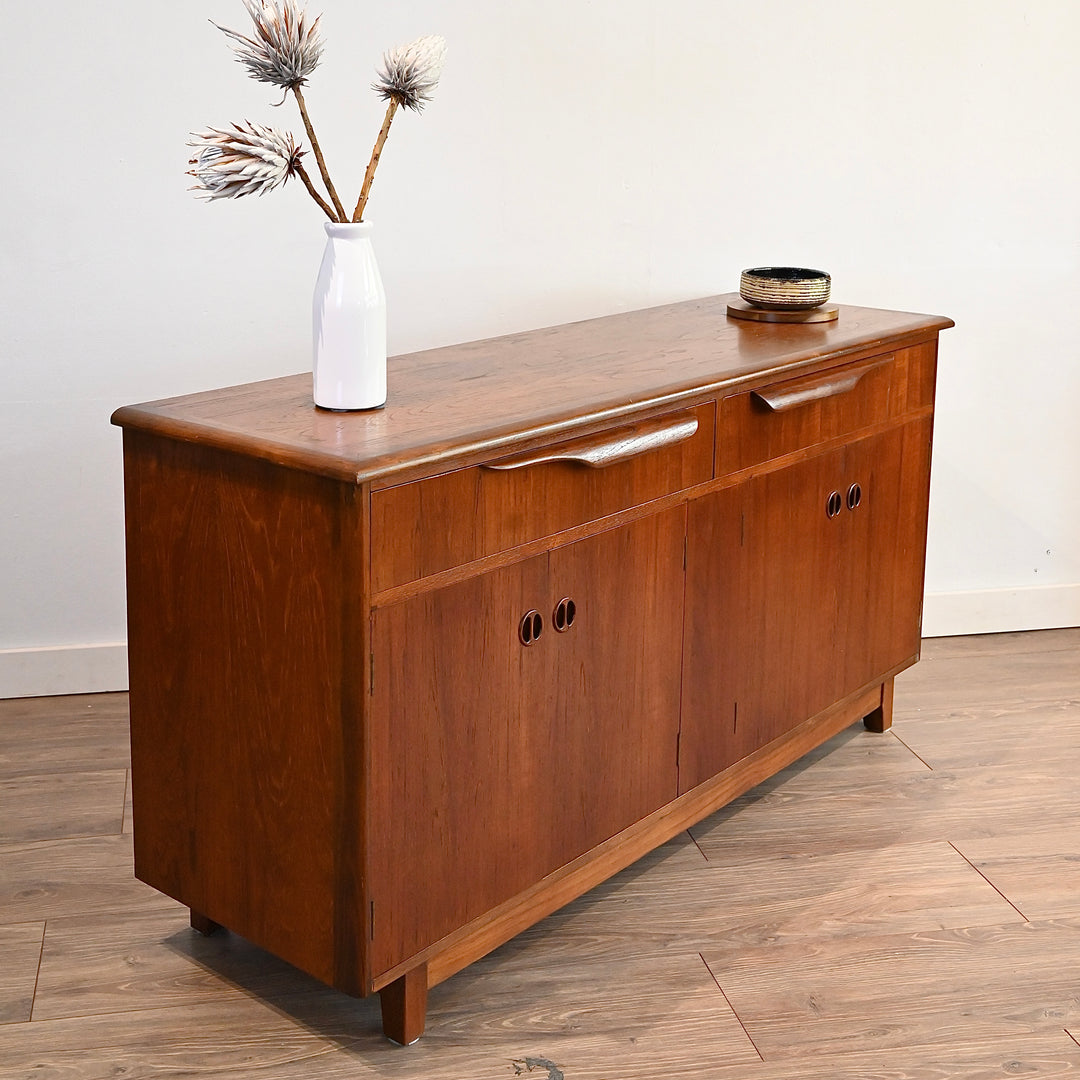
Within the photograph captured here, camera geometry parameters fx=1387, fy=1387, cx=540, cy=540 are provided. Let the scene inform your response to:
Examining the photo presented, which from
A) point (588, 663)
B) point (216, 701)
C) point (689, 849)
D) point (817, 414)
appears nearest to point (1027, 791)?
point (689, 849)

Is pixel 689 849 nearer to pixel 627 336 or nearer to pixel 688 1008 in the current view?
pixel 688 1008

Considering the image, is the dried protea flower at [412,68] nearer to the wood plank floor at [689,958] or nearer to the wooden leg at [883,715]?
the wood plank floor at [689,958]

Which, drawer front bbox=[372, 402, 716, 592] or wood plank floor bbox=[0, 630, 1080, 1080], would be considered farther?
wood plank floor bbox=[0, 630, 1080, 1080]

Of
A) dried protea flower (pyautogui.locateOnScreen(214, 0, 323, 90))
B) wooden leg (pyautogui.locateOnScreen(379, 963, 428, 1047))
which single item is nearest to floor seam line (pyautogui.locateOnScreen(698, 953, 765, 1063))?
wooden leg (pyautogui.locateOnScreen(379, 963, 428, 1047))

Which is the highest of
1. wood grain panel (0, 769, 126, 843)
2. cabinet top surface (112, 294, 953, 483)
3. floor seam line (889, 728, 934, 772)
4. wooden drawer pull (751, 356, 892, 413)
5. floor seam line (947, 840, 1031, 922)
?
cabinet top surface (112, 294, 953, 483)

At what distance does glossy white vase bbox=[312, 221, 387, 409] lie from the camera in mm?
1934

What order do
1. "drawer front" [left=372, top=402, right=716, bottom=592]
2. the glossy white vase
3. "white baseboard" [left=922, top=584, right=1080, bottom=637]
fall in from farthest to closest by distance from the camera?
"white baseboard" [left=922, top=584, right=1080, bottom=637] → the glossy white vase → "drawer front" [left=372, top=402, right=716, bottom=592]

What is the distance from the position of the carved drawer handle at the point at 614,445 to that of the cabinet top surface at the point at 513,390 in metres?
0.02

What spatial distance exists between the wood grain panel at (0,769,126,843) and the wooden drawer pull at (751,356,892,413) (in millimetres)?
1453

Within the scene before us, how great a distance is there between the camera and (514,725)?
206 cm

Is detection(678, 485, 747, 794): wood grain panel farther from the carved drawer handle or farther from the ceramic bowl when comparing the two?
the ceramic bowl

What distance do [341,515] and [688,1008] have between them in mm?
970

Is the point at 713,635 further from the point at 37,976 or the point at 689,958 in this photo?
the point at 37,976

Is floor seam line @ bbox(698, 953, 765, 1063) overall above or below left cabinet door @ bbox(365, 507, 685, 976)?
below
